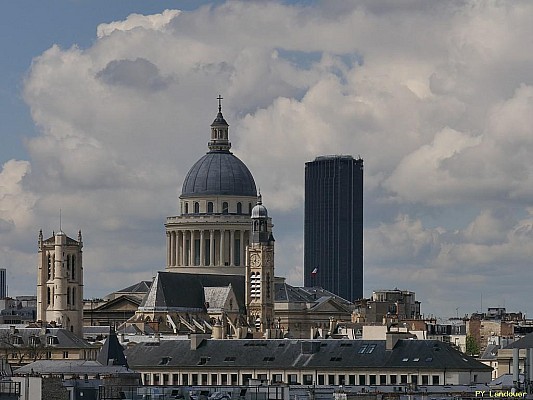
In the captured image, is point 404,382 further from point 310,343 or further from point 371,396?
point 371,396

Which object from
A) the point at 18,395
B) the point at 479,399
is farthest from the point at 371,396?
the point at 18,395

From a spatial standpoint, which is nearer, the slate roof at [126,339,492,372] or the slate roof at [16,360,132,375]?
the slate roof at [16,360,132,375]

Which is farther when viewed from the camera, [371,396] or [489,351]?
[489,351]

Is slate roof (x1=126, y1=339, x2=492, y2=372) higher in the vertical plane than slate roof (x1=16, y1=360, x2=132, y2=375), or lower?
higher

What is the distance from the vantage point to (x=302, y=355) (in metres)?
171

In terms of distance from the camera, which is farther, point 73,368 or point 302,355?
point 302,355

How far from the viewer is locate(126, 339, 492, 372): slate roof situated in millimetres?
164000

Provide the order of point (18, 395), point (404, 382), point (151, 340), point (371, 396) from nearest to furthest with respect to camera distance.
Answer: point (18, 395) < point (371, 396) < point (404, 382) < point (151, 340)

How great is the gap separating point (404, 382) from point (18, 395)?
83555 mm

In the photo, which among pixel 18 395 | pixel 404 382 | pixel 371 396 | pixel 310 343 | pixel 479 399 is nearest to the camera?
pixel 18 395

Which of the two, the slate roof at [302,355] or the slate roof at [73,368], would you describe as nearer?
the slate roof at [73,368]

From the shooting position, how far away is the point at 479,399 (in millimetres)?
91250

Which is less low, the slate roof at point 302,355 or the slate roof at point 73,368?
the slate roof at point 302,355

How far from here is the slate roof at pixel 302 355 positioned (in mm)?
164000
